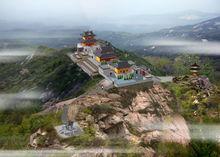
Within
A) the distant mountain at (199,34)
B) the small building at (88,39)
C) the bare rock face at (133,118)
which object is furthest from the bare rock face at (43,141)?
the distant mountain at (199,34)

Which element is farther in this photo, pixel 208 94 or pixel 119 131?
pixel 208 94

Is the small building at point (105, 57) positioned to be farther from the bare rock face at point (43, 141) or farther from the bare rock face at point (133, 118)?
the bare rock face at point (43, 141)

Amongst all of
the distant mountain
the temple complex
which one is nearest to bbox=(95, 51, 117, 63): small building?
the temple complex

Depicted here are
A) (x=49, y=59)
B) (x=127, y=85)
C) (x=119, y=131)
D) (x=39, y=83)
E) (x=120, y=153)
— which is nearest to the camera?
(x=120, y=153)

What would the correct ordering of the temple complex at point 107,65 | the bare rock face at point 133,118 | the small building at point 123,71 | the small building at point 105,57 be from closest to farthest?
the bare rock face at point 133,118 < the temple complex at point 107,65 < the small building at point 123,71 < the small building at point 105,57

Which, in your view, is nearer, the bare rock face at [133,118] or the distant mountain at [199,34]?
the bare rock face at [133,118]

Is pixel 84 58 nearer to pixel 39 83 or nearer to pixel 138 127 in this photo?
pixel 39 83

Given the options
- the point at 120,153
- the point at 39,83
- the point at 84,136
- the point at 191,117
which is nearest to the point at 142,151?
the point at 120,153

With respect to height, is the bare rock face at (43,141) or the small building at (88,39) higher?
the small building at (88,39)

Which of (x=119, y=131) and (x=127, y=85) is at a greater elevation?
(x=127, y=85)

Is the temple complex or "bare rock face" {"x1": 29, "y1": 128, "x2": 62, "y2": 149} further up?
Answer: the temple complex

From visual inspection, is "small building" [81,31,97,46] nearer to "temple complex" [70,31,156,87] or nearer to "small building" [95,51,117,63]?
"temple complex" [70,31,156,87]
